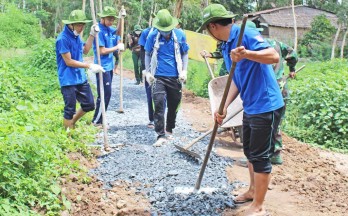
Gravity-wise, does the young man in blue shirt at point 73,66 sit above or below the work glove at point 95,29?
below

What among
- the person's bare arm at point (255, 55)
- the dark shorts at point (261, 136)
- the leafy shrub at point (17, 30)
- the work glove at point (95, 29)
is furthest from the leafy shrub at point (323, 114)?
the leafy shrub at point (17, 30)

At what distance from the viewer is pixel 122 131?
280 inches

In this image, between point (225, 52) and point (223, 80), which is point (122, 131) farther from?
point (225, 52)

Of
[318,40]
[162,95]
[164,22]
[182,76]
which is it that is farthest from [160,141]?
[318,40]

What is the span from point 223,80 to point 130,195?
194cm

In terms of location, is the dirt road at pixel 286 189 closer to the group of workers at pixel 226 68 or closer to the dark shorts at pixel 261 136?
the group of workers at pixel 226 68

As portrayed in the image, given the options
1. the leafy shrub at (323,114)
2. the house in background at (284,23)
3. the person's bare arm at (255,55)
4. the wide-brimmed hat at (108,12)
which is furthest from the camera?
the house in background at (284,23)

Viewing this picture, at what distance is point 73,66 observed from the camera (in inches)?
217

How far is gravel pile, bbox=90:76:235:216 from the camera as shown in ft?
13.7

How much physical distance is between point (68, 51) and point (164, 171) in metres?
2.01

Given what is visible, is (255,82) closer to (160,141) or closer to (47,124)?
(160,141)

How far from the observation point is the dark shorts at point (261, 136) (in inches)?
138

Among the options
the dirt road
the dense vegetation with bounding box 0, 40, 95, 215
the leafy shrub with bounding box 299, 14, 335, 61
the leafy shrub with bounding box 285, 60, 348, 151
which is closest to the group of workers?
the dirt road

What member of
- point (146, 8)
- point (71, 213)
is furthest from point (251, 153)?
point (146, 8)
